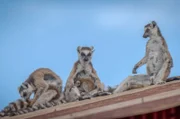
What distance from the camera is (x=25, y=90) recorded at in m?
9.09

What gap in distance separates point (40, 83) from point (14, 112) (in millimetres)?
1271

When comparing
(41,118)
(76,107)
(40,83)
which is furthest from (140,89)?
(40,83)

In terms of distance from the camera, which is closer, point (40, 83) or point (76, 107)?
point (76, 107)

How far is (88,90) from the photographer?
28.1 feet

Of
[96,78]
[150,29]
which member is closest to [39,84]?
[96,78]

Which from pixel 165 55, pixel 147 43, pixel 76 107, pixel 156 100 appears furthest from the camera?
pixel 147 43

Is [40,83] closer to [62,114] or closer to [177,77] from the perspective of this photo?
[62,114]

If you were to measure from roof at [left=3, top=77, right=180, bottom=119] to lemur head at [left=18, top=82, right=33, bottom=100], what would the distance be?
61.9 inches

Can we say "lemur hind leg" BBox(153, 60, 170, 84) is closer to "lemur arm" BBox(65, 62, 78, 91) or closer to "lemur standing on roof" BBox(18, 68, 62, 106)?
"lemur arm" BBox(65, 62, 78, 91)

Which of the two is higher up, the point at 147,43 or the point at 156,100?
the point at 147,43

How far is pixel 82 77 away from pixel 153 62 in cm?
156

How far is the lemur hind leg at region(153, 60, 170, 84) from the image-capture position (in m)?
7.02

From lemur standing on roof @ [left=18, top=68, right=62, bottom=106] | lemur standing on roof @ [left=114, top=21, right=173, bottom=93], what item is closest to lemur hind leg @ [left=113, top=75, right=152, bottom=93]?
lemur standing on roof @ [left=114, top=21, right=173, bottom=93]

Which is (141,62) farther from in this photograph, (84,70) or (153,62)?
(84,70)
